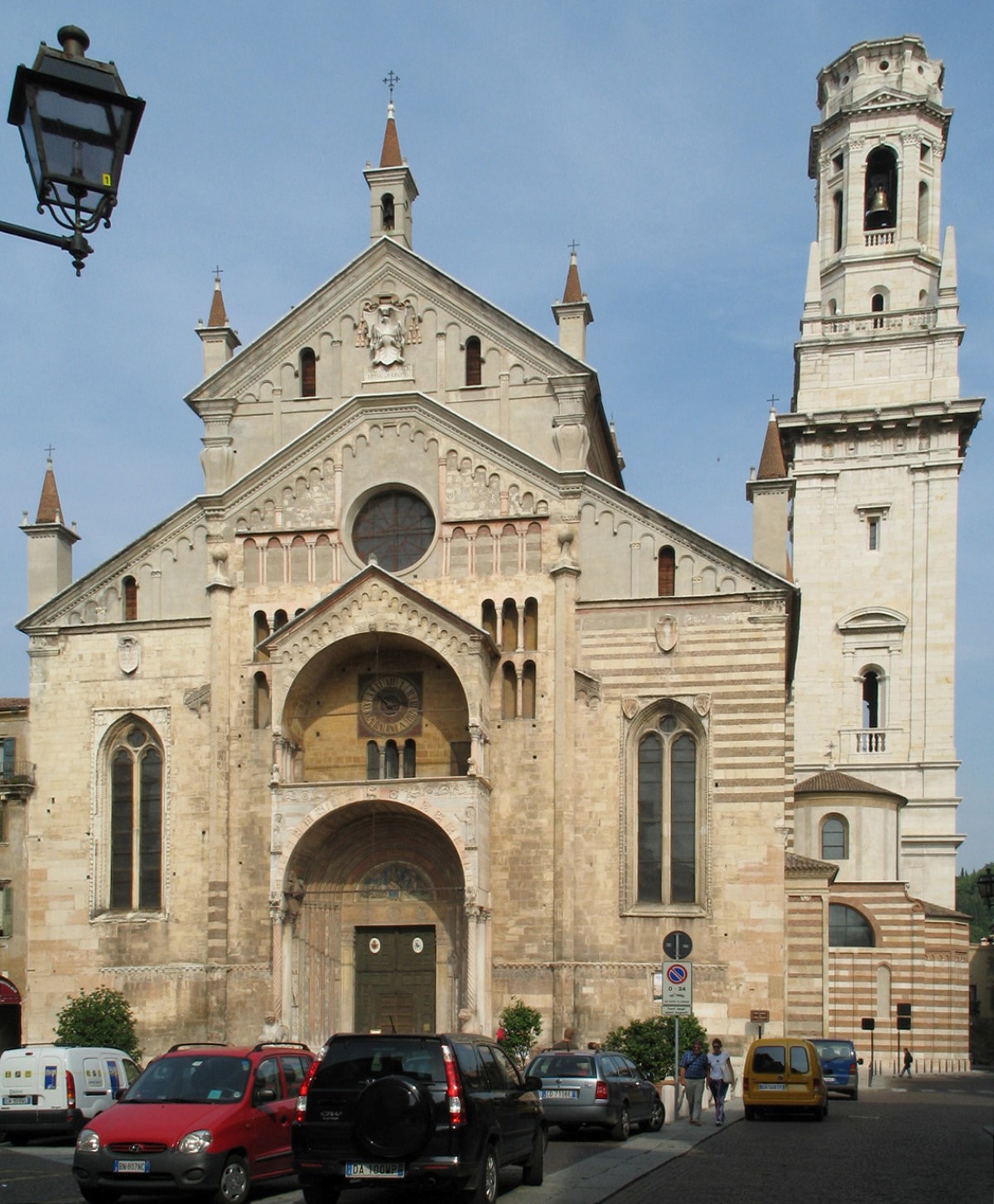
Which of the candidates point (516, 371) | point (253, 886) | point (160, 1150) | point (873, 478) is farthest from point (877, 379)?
point (160, 1150)

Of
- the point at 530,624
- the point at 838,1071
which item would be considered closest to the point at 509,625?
the point at 530,624

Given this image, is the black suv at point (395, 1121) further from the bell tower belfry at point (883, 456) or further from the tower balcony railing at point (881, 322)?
the tower balcony railing at point (881, 322)

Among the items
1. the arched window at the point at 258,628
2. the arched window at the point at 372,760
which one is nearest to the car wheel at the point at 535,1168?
the arched window at the point at 372,760

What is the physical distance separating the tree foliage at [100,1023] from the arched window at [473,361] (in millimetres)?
16081

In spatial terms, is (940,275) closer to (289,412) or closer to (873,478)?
(873,478)

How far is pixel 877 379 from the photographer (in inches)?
2383

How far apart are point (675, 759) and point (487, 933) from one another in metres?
5.52

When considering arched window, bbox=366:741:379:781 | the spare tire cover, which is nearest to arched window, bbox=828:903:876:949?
arched window, bbox=366:741:379:781

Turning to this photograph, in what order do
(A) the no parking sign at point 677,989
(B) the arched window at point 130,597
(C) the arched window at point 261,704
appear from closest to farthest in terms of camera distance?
(A) the no parking sign at point 677,989
(C) the arched window at point 261,704
(B) the arched window at point 130,597

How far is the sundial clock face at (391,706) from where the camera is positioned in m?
35.9

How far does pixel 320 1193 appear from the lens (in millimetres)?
15453

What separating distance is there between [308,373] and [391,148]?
631 centimetres

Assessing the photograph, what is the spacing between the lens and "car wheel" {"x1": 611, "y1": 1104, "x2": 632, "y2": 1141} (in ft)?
75.2

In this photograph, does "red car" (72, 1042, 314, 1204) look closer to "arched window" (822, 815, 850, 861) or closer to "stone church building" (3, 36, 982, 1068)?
"stone church building" (3, 36, 982, 1068)
